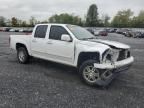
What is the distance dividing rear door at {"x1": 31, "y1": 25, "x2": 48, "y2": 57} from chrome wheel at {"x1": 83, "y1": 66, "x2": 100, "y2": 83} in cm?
223

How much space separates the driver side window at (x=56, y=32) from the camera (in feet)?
24.1

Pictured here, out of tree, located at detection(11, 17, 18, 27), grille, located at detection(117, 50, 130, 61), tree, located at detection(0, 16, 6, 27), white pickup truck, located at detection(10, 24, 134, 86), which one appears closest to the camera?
white pickup truck, located at detection(10, 24, 134, 86)

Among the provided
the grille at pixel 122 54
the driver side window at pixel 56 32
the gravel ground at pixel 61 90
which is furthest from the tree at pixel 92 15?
the grille at pixel 122 54

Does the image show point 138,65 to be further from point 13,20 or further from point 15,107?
point 13,20

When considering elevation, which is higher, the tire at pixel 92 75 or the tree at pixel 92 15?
the tree at pixel 92 15

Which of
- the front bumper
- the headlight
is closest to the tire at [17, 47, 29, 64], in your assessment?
the front bumper

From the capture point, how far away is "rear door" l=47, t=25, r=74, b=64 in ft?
22.6

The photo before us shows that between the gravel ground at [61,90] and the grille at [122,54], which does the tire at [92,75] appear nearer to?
the gravel ground at [61,90]

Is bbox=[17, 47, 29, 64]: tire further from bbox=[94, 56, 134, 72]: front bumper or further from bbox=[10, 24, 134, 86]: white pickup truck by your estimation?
bbox=[94, 56, 134, 72]: front bumper

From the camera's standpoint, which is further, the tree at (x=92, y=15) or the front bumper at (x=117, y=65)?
the tree at (x=92, y=15)

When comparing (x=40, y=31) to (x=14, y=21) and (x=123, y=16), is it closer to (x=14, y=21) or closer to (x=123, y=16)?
(x=14, y=21)

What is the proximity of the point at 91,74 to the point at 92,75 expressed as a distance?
0.14 feet

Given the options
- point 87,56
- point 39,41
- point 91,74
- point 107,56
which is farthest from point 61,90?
A: point 39,41

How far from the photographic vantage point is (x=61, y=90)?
581cm
